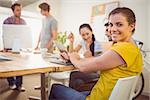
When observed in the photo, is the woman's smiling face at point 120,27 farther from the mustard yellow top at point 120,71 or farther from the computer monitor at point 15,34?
the computer monitor at point 15,34

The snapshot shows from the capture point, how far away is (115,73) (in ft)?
4.35

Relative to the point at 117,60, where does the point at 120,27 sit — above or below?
above

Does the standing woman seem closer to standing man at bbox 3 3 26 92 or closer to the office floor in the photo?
the office floor

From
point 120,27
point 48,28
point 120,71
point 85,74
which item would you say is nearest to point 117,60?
point 120,71

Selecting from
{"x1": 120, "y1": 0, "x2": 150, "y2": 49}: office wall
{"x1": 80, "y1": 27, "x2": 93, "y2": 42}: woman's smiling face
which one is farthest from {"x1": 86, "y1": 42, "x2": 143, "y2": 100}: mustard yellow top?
{"x1": 120, "y1": 0, "x2": 150, "y2": 49}: office wall

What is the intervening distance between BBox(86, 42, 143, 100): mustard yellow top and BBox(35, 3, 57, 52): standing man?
2.05 m

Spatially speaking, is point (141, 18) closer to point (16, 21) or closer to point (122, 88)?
point (16, 21)

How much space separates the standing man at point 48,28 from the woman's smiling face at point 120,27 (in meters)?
2.04

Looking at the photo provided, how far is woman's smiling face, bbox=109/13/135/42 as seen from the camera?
1.37 metres

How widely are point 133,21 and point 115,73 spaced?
0.36 metres

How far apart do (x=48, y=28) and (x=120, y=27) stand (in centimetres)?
227

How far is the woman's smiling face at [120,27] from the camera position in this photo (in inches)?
53.7

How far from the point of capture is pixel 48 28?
351cm

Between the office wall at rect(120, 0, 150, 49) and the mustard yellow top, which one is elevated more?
the office wall at rect(120, 0, 150, 49)
